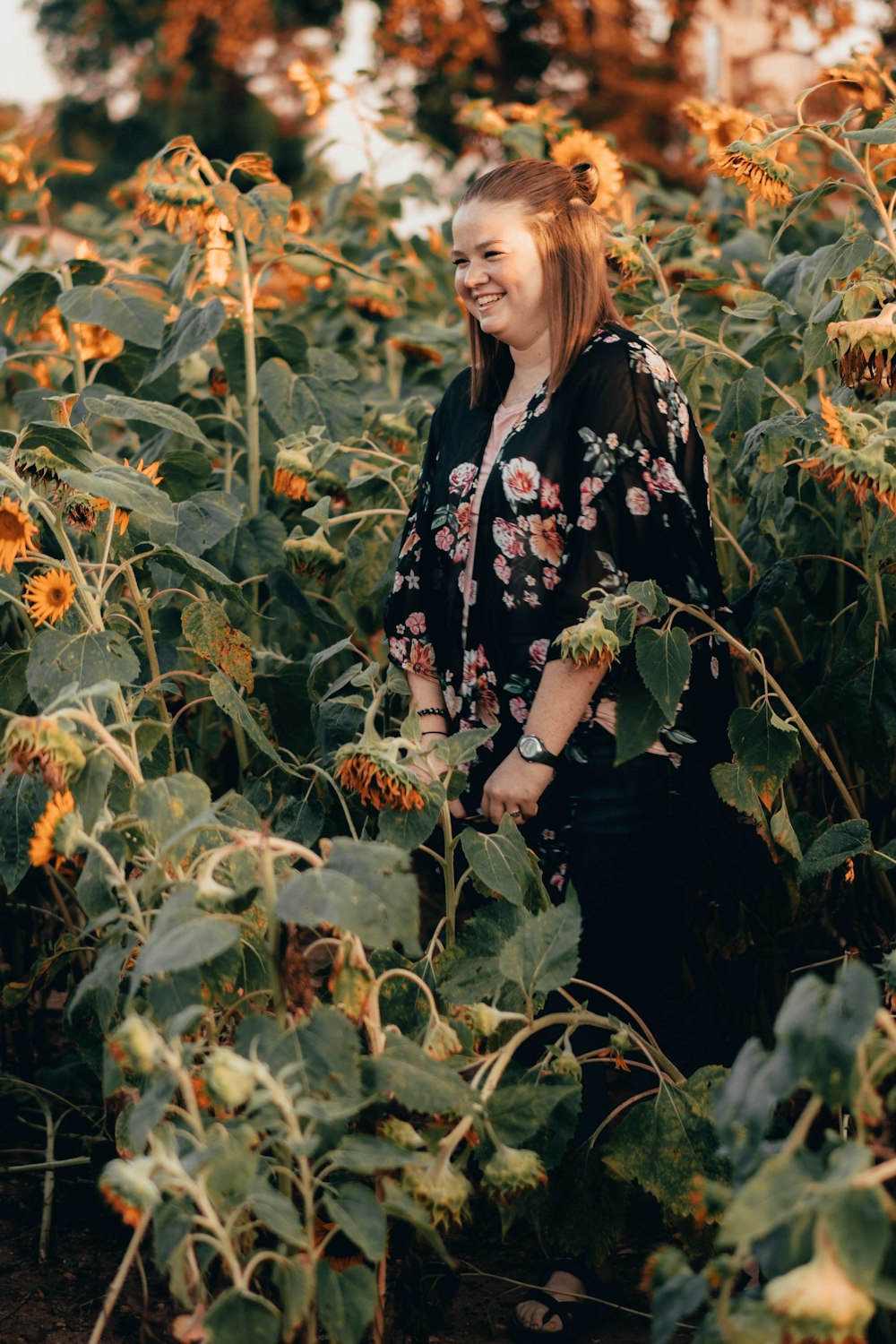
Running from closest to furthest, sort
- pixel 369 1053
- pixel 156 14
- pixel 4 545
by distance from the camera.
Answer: pixel 369 1053 → pixel 4 545 → pixel 156 14

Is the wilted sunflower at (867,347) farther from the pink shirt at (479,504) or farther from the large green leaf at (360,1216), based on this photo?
the large green leaf at (360,1216)

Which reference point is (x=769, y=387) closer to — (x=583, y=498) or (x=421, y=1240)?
(x=583, y=498)

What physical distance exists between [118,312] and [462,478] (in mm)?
738

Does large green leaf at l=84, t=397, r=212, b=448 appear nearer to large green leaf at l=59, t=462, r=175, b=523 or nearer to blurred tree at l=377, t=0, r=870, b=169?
large green leaf at l=59, t=462, r=175, b=523

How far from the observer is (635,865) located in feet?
6.25

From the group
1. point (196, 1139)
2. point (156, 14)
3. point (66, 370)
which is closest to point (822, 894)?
point (196, 1139)

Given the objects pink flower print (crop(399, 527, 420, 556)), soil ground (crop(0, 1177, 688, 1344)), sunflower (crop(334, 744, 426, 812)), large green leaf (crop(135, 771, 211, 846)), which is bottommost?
soil ground (crop(0, 1177, 688, 1344))

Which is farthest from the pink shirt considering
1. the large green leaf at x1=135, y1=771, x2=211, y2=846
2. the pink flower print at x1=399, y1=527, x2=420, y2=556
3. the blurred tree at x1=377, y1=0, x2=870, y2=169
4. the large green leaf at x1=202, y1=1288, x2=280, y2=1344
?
the blurred tree at x1=377, y1=0, x2=870, y2=169

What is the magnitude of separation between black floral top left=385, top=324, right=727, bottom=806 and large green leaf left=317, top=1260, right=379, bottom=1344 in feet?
2.57

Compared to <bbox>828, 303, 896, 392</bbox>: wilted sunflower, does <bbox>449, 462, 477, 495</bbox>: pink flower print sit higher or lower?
lower

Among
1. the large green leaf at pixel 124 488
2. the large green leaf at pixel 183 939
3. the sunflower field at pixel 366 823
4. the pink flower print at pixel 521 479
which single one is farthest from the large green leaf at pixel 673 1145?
the large green leaf at pixel 124 488

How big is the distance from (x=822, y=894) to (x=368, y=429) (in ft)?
3.56

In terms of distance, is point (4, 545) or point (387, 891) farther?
point (4, 545)

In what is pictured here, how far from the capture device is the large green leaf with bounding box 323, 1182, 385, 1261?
1.18 meters
